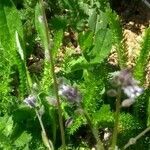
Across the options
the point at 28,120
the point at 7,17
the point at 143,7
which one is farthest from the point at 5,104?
the point at 143,7

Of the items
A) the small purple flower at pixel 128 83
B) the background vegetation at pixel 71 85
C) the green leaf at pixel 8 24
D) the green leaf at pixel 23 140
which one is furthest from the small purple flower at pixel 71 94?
the green leaf at pixel 8 24

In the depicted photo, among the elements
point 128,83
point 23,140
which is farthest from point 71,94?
point 23,140

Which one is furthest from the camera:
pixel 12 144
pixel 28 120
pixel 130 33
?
pixel 130 33

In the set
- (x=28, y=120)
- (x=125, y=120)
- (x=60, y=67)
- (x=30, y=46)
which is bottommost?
(x=125, y=120)

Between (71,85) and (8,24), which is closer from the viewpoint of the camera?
(71,85)

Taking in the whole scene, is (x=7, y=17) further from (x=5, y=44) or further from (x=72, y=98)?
(x=72, y=98)

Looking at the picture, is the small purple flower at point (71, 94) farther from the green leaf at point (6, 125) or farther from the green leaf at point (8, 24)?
the green leaf at point (8, 24)

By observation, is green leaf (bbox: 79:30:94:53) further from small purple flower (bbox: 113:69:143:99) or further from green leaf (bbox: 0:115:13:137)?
small purple flower (bbox: 113:69:143:99)

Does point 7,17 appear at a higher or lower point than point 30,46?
higher

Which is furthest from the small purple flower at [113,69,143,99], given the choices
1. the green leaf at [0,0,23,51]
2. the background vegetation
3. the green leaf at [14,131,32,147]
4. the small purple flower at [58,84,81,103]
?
the green leaf at [0,0,23,51]

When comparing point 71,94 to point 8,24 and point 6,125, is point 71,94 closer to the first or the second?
point 6,125

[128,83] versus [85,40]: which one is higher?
[85,40]
